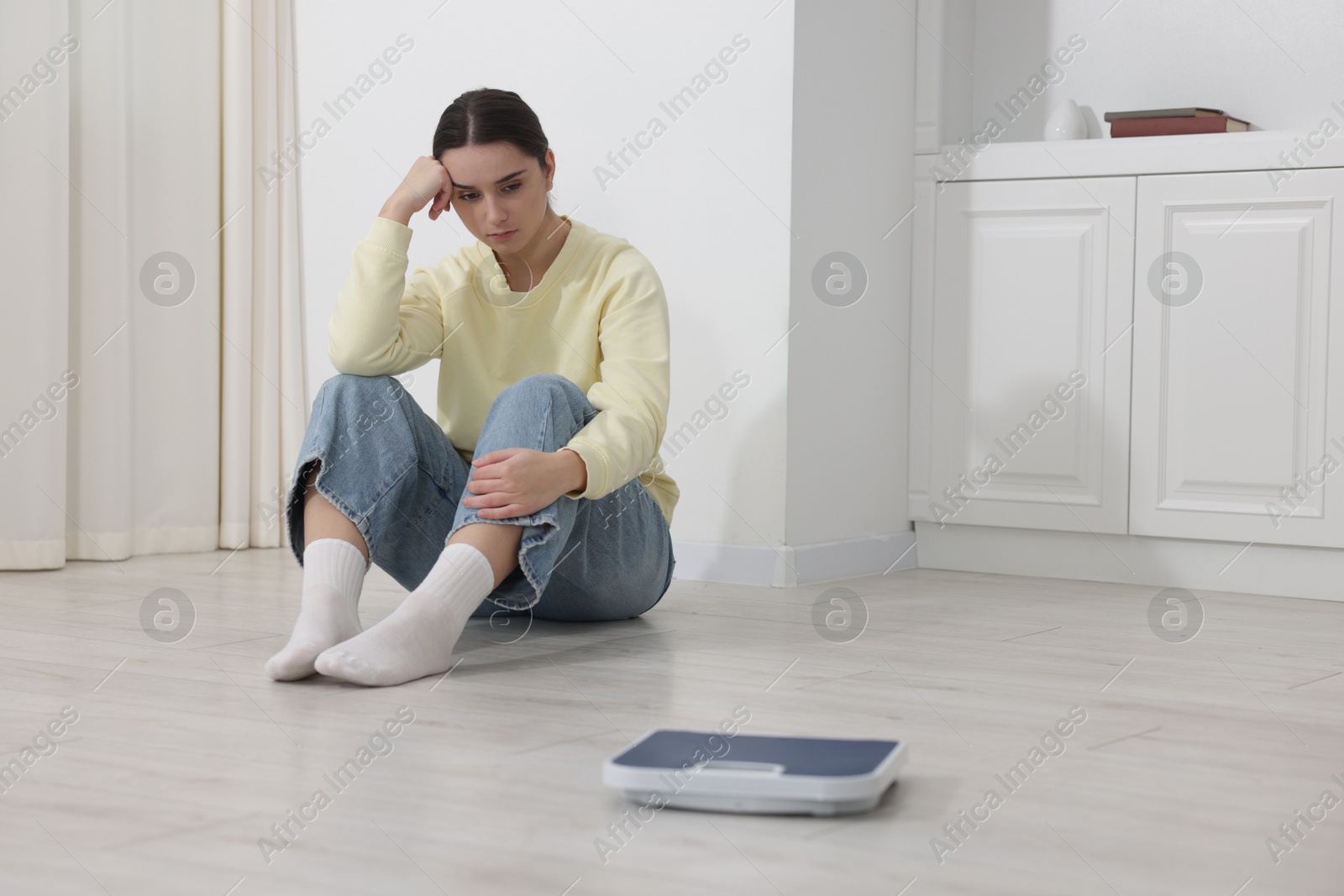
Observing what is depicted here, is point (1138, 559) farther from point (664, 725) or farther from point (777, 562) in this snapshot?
point (664, 725)

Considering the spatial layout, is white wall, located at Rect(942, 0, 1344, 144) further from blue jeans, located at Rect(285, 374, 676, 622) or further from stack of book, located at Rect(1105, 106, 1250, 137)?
blue jeans, located at Rect(285, 374, 676, 622)

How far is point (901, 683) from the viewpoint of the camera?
4.67 feet

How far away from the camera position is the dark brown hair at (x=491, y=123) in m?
1.57

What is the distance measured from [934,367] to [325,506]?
1355 millimetres

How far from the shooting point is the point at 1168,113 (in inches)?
91.5

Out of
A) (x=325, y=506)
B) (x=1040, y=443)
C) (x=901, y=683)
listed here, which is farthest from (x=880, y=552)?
(x=325, y=506)

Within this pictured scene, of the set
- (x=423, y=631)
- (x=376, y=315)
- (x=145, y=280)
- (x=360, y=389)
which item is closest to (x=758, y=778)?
(x=423, y=631)

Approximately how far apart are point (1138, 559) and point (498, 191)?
1318 millimetres

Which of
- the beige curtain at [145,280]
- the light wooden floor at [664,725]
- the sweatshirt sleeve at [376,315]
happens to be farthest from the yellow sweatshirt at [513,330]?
the beige curtain at [145,280]

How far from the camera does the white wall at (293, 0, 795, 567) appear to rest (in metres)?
2.21

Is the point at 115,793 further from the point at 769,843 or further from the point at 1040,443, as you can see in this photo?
the point at 1040,443

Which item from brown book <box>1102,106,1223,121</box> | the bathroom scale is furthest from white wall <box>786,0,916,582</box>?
the bathroom scale

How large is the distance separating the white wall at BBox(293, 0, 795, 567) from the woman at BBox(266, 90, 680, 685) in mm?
484

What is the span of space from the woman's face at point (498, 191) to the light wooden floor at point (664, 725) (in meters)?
0.48
